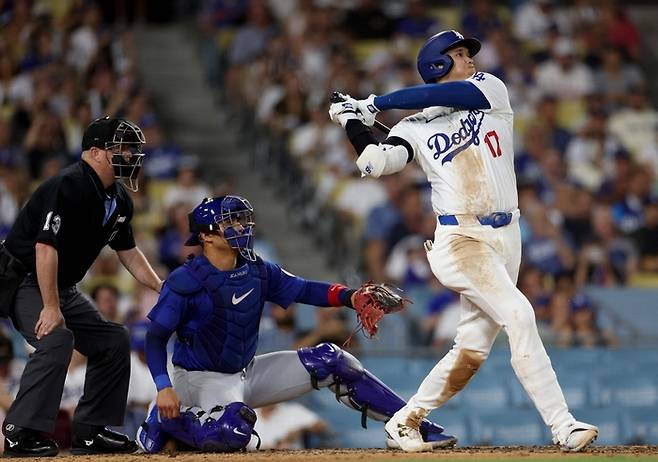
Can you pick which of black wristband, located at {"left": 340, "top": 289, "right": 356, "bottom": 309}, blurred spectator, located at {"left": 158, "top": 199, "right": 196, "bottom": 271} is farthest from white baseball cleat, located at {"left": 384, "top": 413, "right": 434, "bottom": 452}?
blurred spectator, located at {"left": 158, "top": 199, "right": 196, "bottom": 271}

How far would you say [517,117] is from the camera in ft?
49.5

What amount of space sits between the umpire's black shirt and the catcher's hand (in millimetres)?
1481

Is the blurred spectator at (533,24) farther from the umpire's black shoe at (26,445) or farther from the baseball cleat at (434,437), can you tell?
the umpire's black shoe at (26,445)

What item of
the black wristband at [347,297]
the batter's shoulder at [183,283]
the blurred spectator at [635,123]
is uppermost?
the blurred spectator at [635,123]

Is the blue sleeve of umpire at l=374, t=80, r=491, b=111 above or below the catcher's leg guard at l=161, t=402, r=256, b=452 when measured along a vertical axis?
above

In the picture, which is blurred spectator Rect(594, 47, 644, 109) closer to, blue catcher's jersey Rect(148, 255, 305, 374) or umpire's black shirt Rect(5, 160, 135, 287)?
blue catcher's jersey Rect(148, 255, 305, 374)

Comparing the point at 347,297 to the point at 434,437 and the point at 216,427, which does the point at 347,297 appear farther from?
the point at 216,427

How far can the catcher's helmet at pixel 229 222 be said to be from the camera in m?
7.02

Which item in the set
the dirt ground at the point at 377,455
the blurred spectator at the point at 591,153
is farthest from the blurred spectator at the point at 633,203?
the dirt ground at the point at 377,455

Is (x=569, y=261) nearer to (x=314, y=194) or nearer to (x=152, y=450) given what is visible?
(x=314, y=194)

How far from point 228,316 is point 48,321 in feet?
3.14

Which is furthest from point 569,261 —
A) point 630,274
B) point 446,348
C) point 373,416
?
point 373,416

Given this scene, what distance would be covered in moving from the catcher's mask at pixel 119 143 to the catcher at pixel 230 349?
1.38 feet

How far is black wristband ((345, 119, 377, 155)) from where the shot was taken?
6832 millimetres
